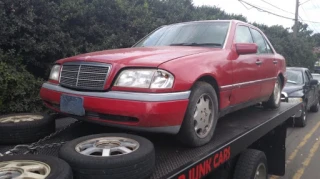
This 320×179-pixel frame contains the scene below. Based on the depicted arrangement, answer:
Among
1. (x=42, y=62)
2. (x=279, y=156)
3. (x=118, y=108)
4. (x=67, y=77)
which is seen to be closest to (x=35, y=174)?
(x=118, y=108)

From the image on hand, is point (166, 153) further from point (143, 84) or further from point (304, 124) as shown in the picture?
point (304, 124)

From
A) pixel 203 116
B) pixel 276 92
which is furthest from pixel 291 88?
pixel 203 116

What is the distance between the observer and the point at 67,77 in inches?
117

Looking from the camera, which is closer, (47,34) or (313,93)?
(47,34)

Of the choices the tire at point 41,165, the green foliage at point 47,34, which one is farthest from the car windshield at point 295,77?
the tire at point 41,165

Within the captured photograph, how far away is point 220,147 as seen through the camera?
2.79 metres

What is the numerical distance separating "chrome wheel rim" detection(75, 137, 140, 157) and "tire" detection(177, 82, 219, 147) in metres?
0.58

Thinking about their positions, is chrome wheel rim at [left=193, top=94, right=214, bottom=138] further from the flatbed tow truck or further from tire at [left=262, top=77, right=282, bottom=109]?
tire at [left=262, top=77, right=282, bottom=109]

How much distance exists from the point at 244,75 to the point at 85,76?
1.93 metres

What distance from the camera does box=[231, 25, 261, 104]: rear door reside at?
11.5 feet

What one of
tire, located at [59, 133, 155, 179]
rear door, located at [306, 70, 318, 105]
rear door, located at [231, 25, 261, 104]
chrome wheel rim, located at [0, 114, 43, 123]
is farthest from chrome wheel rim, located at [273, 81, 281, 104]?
rear door, located at [306, 70, 318, 105]

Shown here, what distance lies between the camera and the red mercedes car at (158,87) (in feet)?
8.23

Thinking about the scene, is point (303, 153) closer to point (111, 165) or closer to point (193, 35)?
point (193, 35)

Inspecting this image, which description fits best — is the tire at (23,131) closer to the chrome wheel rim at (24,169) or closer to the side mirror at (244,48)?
the chrome wheel rim at (24,169)
